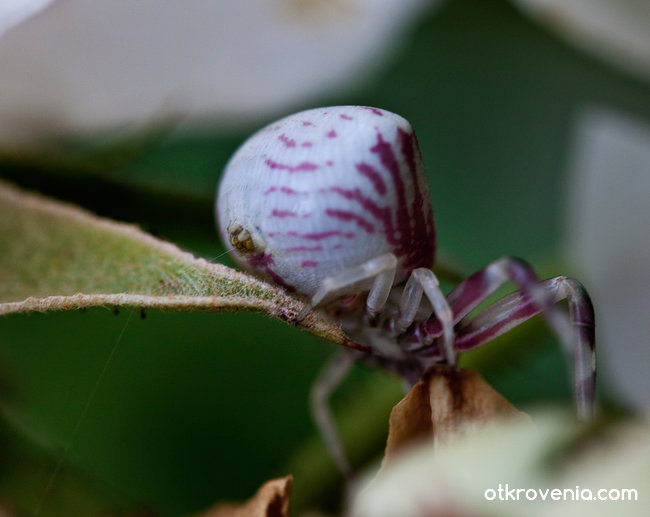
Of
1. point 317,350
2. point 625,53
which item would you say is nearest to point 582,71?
point 625,53

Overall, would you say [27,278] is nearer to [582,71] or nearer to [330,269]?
[330,269]

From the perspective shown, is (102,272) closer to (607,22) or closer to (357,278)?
(357,278)

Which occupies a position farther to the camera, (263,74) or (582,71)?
(582,71)

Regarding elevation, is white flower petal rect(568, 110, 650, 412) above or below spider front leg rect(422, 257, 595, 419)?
below

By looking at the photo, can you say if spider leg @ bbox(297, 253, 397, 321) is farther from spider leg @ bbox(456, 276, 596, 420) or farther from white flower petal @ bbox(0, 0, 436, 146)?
white flower petal @ bbox(0, 0, 436, 146)

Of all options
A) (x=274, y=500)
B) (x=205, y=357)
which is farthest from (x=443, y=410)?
(x=205, y=357)

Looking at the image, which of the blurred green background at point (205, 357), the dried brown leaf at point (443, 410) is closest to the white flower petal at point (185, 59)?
the blurred green background at point (205, 357)

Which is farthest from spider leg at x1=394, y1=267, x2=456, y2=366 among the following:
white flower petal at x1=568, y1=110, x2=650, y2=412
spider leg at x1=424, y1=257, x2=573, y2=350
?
white flower petal at x1=568, y1=110, x2=650, y2=412

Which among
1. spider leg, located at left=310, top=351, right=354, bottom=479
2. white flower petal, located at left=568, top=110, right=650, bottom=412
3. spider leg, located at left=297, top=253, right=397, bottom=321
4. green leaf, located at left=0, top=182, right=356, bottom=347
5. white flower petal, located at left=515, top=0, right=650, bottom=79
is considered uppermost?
white flower petal, located at left=515, top=0, right=650, bottom=79
